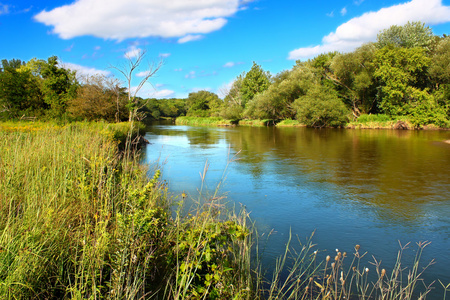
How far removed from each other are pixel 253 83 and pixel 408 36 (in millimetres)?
40106

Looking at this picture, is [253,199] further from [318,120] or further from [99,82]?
[318,120]

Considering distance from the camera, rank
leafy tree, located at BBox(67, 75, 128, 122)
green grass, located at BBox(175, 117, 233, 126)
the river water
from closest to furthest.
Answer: the river water → leafy tree, located at BBox(67, 75, 128, 122) → green grass, located at BBox(175, 117, 233, 126)

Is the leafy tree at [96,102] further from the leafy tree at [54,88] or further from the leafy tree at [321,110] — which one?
the leafy tree at [321,110]

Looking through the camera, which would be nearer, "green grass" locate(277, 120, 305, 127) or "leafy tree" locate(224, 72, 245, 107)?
"green grass" locate(277, 120, 305, 127)

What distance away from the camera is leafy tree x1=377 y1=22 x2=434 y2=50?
42688 mm

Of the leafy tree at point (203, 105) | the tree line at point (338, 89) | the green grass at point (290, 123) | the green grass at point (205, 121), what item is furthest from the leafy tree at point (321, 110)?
the leafy tree at point (203, 105)

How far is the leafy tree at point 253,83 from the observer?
257ft

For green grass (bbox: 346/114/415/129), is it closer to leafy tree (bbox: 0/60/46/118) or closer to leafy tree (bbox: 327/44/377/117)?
leafy tree (bbox: 327/44/377/117)

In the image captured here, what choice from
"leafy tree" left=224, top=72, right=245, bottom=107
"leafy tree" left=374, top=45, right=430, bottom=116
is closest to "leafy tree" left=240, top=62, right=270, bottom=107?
"leafy tree" left=224, top=72, right=245, bottom=107

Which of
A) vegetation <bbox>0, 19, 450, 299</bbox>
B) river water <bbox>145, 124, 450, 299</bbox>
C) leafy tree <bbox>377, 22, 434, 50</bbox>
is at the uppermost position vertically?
leafy tree <bbox>377, 22, 434, 50</bbox>

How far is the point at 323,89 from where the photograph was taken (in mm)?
49656

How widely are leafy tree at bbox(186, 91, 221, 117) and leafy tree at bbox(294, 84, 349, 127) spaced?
45.1 metres

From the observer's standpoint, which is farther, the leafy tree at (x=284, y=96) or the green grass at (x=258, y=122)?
the green grass at (x=258, y=122)

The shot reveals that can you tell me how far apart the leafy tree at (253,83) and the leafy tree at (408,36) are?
113ft
